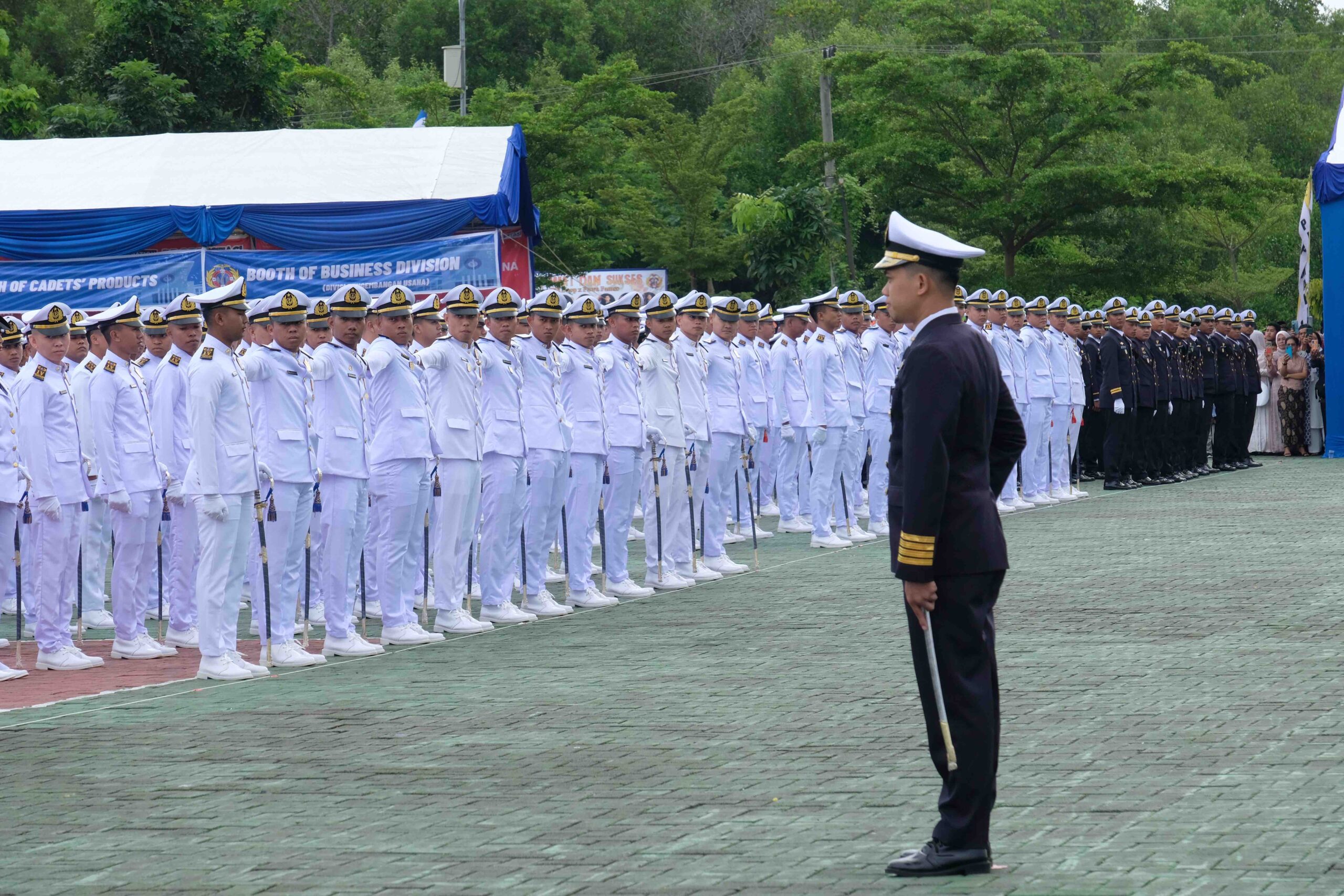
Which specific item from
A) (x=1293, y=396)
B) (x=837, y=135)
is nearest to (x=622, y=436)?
(x=1293, y=396)

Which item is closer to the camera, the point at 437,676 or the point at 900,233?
the point at 900,233

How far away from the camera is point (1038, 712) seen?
833cm

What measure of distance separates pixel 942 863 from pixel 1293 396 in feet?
79.9

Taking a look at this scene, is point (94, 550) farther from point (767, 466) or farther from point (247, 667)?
point (767, 466)

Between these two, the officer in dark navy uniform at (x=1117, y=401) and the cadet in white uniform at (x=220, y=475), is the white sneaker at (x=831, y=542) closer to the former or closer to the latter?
the officer in dark navy uniform at (x=1117, y=401)

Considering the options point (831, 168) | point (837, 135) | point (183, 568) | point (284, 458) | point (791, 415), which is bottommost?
point (183, 568)

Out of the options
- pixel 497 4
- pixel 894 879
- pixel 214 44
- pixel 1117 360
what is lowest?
pixel 894 879

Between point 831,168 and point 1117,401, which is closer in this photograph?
point 1117,401

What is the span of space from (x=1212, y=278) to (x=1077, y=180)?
16551 millimetres

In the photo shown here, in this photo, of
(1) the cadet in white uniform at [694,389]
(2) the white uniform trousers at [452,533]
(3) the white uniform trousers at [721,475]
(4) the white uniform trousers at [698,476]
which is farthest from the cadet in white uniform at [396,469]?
(3) the white uniform trousers at [721,475]

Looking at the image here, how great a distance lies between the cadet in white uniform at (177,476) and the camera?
11.9 meters

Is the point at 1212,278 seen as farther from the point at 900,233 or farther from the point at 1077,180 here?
the point at 900,233

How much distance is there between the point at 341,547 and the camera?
1110cm

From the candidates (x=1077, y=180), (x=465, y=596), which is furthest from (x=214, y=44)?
(x=465, y=596)
